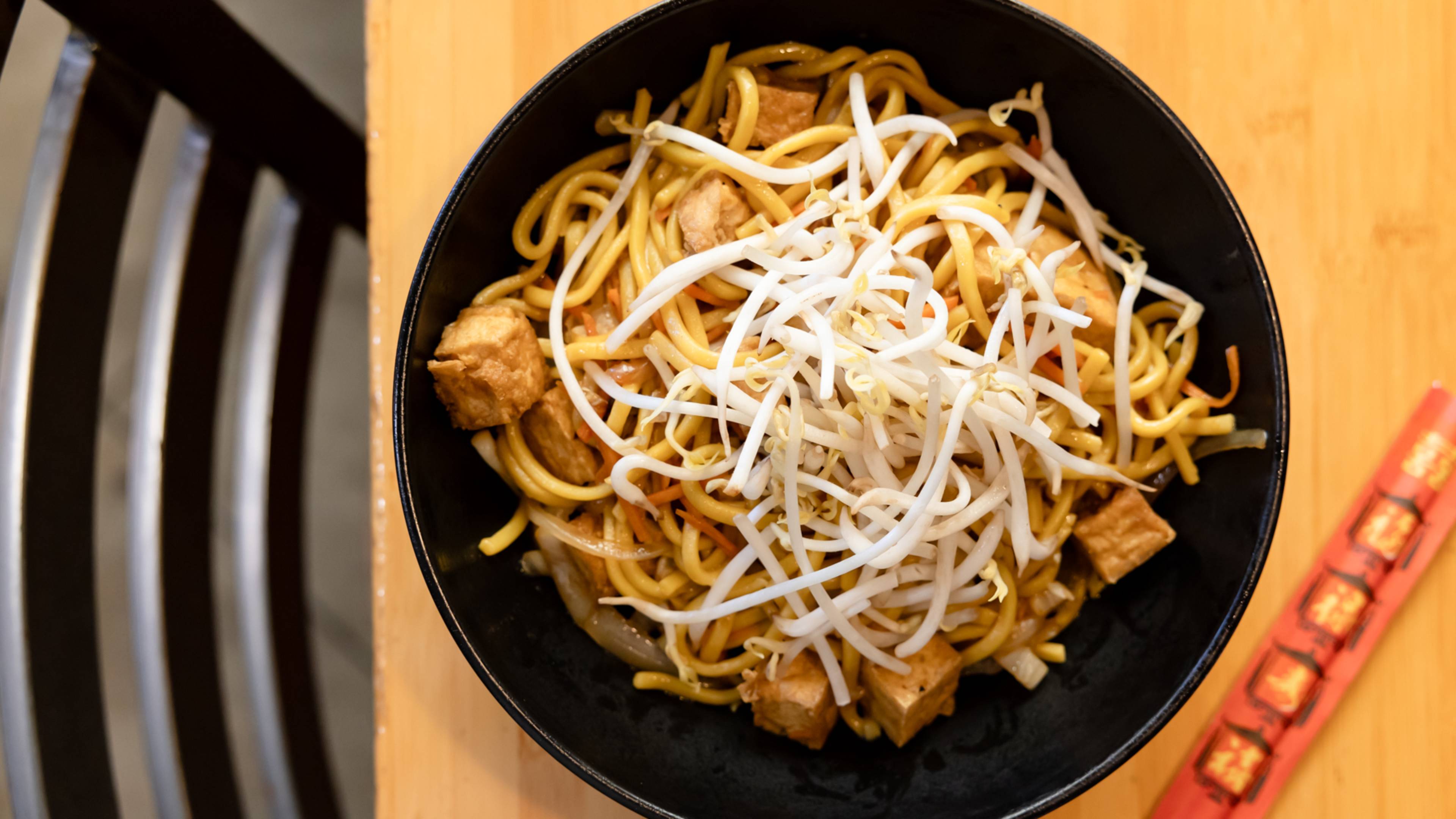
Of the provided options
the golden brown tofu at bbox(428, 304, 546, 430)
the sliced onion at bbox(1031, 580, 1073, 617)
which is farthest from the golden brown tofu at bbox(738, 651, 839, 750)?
the golden brown tofu at bbox(428, 304, 546, 430)

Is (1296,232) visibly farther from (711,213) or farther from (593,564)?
(593,564)

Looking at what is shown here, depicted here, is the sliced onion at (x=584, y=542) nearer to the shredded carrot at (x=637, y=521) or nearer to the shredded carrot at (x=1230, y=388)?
the shredded carrot at (x=637, y=521)

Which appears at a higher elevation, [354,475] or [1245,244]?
[1245,244]

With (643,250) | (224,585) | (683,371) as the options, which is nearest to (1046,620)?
(683,371)

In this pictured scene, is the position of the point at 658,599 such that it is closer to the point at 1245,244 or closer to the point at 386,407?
the point at 386,407

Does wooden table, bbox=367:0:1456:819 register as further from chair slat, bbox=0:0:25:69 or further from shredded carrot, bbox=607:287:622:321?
chair slat, bbox=0:0:25:69

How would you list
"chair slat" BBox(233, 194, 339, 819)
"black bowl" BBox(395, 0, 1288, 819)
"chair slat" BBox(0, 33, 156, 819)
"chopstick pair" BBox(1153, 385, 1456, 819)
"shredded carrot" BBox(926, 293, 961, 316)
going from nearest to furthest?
"black bowl" BBox(395, 0, 1288, 819), "shredded carrot" BBox(926, 293, 961, 316), "chair slat" BBox(0, 33, 156, 819), "chopstick pair" BBox(1153, 385, 1456, 819), "chair slat" BBox(233, 194, 339, 819)
